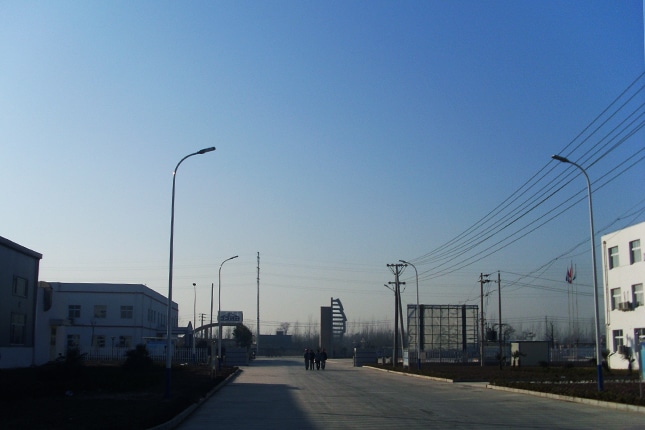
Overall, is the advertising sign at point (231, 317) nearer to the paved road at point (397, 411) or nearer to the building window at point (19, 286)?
Answer: the building window at point (19, 286)

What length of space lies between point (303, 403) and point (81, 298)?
55.0 metres

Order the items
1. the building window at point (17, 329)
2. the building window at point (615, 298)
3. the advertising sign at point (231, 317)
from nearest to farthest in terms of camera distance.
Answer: the building window at point (17, 329)
the building window at point (615, 298)
the advertising sign at point (231, 317)

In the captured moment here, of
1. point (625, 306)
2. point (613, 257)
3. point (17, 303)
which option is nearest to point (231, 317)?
point (17, 303)

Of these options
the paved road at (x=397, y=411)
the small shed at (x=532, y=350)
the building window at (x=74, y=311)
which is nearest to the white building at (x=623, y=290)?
the small shed at (x=532, y=350)

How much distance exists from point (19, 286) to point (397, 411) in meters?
27.1

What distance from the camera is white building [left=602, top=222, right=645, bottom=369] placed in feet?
142

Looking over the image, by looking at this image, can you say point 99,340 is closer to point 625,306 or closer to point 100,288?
point 100,288

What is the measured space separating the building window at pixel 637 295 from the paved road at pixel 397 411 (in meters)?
19.5

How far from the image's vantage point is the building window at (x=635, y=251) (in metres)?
43.7

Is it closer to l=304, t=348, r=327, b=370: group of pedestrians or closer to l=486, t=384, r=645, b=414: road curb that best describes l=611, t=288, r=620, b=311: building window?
l=486, t=384, r=645, b=414: road curb

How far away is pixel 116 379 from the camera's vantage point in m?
30.2

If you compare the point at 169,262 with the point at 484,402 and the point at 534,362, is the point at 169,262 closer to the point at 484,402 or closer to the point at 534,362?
the point at 484,402

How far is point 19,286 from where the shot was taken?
39.5 meters

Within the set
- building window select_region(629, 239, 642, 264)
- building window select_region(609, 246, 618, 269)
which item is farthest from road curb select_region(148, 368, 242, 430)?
building window select_region(609, 246, 618, 269)
